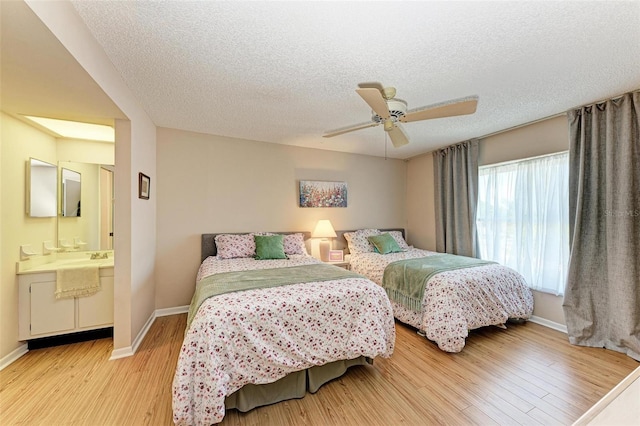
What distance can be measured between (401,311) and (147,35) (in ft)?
11.2

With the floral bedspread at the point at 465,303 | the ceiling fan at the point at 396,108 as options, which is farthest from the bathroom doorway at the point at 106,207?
the floral bedspread at the point at 465,303

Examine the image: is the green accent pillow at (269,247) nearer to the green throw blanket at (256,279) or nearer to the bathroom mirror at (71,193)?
the green throw blanket at (256,279)

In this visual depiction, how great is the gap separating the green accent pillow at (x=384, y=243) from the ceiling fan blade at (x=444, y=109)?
2.34m

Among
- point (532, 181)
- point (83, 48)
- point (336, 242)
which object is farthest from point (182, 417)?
point (532, 181)

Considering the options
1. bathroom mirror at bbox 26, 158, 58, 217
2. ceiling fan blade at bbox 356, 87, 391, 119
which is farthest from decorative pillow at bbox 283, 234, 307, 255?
bathroom mirror at bbox 26, 158, 58, 217

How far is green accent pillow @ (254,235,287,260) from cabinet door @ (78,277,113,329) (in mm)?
1538

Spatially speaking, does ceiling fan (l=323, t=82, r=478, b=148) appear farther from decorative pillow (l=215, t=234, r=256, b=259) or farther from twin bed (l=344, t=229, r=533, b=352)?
decorative pillow (l=215, t=234, r=256, b=259)

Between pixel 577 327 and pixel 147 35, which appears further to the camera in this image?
pixel 577 327

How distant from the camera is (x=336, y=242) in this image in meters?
4.40

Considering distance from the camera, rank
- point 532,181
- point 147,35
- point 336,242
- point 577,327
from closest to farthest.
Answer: point 147,35 → point 577,327 → point 532,181 → point 336,242

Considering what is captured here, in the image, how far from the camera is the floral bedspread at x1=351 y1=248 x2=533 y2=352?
2436mm

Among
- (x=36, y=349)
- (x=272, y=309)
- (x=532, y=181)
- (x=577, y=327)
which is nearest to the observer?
(x=272, y=309)

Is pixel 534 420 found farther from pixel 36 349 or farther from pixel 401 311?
pixel 36 349

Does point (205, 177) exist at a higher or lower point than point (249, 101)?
lower
